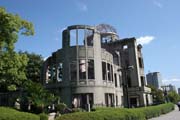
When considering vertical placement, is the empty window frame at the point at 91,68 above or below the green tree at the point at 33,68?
below

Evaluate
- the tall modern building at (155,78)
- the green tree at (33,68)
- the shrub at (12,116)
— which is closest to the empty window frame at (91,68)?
the shrub at (12,116)

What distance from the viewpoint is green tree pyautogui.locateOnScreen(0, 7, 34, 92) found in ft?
75.5

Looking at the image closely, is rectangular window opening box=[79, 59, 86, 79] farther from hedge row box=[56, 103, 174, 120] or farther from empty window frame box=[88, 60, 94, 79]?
hedge row box=[56, 103, 174, 120]

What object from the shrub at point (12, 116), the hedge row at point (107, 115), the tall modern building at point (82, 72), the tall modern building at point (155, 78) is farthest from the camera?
the tall modern building at point (155, 78)

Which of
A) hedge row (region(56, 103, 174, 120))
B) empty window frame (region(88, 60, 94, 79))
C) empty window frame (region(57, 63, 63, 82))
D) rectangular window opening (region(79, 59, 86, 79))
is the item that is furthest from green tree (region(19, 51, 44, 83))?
hedge row (region(56, 103, 174, 120))

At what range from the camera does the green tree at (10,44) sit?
23000mm

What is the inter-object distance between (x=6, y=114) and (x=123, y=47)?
1562 inches

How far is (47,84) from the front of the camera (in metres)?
36.3

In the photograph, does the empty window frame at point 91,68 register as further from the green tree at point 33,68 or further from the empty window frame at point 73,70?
the green tree at point 33,68

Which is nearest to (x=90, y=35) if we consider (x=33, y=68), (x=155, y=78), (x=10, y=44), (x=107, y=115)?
(x=10, y=44)

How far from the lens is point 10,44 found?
24031 mm

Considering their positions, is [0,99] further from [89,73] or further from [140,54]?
[140,54]

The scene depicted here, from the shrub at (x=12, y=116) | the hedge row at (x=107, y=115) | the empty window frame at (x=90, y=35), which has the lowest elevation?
the hedge row at (x=107, y=115)

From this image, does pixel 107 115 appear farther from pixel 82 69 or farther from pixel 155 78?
pixel 155 78
